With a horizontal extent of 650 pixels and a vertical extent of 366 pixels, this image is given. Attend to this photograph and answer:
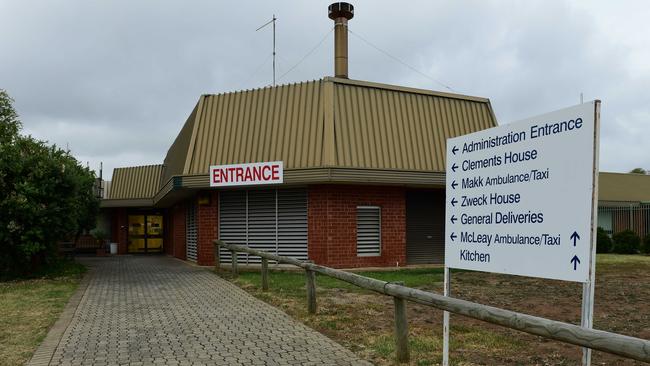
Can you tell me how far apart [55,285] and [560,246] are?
1191cm

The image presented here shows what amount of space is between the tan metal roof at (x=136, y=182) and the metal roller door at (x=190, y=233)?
29.1 ft

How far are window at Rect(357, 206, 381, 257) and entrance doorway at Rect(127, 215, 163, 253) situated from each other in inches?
684

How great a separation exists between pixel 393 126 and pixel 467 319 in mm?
9617

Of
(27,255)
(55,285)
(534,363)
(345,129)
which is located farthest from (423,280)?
(27,255)

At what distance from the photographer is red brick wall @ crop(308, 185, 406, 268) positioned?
16297 millimetres

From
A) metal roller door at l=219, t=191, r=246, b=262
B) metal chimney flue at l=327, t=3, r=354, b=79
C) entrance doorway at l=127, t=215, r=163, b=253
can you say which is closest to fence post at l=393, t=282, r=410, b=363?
metal roller door at l=219, t=191, r=246, b=262

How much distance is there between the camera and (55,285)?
12898mm

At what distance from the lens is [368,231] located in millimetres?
17078

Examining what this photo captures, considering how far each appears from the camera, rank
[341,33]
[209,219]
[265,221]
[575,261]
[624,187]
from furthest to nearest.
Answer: [624,187], [341,33], [209,219], [265,221], [575,261]

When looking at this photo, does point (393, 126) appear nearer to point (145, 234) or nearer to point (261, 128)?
point (261, 128)

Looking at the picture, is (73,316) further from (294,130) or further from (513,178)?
(294,130)

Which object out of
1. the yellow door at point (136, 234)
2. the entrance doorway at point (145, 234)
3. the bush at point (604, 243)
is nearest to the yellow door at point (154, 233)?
the entrance doorway at point (145, 234)

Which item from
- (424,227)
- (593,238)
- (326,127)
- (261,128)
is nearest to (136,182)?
(261,128)

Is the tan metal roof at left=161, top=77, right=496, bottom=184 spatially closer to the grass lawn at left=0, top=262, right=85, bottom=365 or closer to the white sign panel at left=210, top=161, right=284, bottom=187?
the white sign panel at left=210, top=161, right=284, bottom=187
